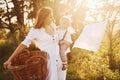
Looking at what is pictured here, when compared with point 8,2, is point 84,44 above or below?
below

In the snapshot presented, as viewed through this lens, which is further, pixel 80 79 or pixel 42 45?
pixel 80 79

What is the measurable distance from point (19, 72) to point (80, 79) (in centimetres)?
588

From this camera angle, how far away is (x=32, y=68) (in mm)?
5207

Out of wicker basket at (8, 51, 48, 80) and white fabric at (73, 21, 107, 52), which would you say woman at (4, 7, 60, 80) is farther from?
white fabric at (73, 21, 107, 52)

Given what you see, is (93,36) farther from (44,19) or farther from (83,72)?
(83,72)

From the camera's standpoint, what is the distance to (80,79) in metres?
10.9

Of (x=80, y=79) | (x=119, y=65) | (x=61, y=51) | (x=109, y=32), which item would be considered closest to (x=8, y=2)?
(x=109, y=32)

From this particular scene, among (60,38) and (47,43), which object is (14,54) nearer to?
(47,43)

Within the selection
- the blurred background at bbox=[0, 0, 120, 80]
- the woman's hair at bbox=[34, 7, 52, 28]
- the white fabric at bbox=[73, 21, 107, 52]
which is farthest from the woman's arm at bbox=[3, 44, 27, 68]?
the blurred background at bbox=[0, 0, 120, 80]

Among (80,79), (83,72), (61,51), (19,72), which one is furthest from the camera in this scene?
(83,72)

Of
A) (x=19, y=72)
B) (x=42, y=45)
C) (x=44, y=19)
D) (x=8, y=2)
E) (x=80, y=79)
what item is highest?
(x=8, y=2)

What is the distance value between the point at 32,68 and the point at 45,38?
0.49 m

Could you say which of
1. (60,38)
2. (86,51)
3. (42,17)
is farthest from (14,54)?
(86,51)

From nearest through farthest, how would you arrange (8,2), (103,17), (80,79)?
(80,79) → (103,17) → (8,2)
